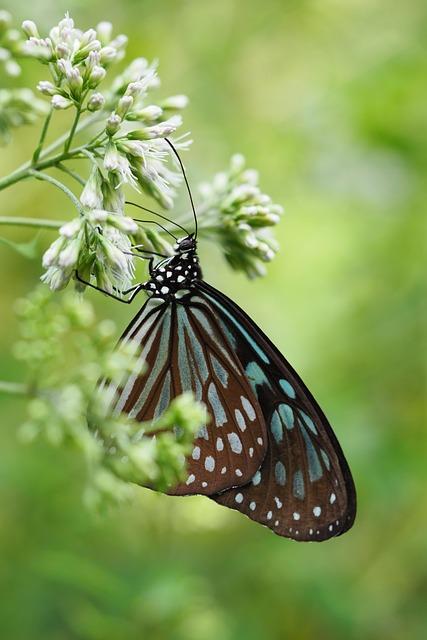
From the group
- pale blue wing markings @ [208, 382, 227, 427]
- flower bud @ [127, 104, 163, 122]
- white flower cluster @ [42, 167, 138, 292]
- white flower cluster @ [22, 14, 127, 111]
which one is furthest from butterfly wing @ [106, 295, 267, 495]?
white flower cluster @ [22, 14, 127, 111]

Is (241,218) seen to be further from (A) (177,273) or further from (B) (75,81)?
(B) (75,81)

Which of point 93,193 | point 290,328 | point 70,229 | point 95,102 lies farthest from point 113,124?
point 290,328

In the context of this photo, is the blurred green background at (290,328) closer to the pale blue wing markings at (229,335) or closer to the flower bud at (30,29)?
the pale blue wing markings at (229,335)

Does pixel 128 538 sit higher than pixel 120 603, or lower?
higher

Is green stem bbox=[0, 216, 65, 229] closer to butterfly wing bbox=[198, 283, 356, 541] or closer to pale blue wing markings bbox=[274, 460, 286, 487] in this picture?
butterfly wing bbox=[198, 283, 356, 541]

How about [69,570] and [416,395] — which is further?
[416,395]

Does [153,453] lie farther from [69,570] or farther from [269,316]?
[269,316]

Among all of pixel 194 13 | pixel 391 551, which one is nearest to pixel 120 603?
pixel 391 551
